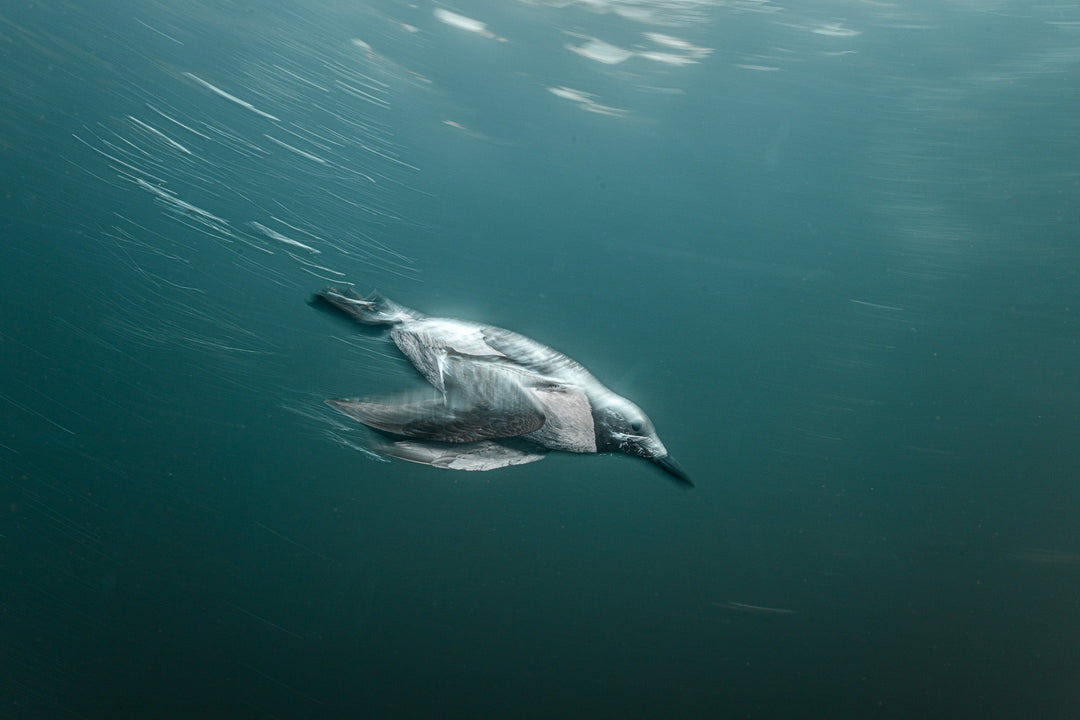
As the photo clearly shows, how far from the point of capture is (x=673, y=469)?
5.08 feet

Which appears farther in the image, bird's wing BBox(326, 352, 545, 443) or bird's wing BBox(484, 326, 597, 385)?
bird's wing BBox(484, 326, 597, 385)

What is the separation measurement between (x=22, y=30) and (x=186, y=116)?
1.40 ft

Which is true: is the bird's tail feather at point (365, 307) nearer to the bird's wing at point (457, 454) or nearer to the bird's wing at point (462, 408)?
the bird's wing at point (462, 408)

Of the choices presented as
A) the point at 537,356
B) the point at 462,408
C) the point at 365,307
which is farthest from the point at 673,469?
→ the point at 365,307

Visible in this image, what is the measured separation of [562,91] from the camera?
70.1 inches

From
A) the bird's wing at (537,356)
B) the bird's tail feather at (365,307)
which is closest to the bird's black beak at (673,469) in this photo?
the bird's wing at (537,356)

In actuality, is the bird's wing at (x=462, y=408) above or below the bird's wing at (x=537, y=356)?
below

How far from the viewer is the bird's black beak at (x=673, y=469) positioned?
1543mm

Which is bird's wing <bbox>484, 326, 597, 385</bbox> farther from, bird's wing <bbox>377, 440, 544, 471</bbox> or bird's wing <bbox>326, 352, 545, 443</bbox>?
bird's wing <bbox>377, 440, 544, 471</bbox>

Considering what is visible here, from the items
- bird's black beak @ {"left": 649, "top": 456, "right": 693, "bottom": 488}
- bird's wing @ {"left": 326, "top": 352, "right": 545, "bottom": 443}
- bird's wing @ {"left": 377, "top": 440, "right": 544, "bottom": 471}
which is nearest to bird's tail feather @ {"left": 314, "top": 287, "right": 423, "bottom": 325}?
bird's wing @ {"left": 326, "top": 352, "right": 545, "bottom": 443}

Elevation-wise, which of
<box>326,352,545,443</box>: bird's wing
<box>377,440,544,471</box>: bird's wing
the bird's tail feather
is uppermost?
the bird's tail feather

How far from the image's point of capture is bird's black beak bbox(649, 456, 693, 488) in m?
1.54

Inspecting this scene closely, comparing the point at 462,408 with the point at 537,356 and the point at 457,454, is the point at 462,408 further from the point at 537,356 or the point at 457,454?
the point at 537,356

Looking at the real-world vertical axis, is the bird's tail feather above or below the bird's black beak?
above
